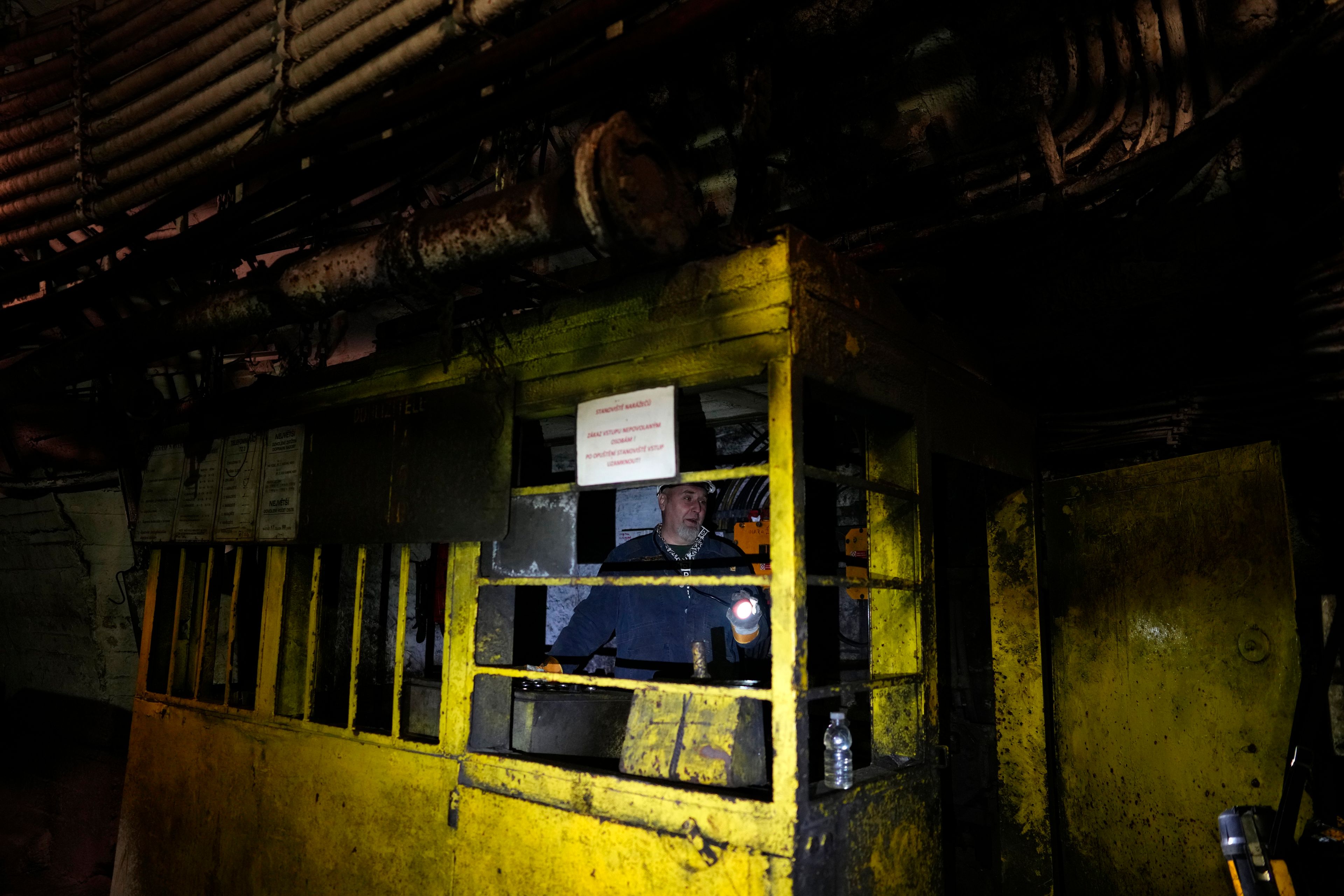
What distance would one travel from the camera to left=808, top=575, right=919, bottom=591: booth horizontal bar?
2625mm

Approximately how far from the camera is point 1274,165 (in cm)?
322

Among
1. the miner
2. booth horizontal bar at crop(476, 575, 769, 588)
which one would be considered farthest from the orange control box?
booth horizontal bar at crop(476, 575, 769, 588)

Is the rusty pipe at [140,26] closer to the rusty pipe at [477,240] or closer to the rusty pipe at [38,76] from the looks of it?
the rusty pipe at [38,76]

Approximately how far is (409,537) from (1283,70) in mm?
3794

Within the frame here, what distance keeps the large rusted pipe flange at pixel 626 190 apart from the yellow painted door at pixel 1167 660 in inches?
110

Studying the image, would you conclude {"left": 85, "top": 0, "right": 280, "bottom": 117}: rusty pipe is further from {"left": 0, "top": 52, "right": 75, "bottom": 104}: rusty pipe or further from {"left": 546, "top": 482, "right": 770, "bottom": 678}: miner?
{"left": 546, "top": 482, "right": 770, "bottom": 678}: miner

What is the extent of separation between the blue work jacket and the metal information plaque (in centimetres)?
133

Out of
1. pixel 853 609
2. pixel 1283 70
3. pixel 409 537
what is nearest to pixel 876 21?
pixel 1283 70

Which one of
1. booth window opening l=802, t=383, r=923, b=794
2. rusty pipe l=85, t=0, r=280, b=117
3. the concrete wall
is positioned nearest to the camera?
booth window opening l=802, t=383, r=923, b=794

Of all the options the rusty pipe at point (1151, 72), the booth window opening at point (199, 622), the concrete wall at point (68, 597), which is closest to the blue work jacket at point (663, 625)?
the booth window opening at point (199, 622)

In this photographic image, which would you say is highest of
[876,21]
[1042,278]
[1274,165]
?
[876,21]

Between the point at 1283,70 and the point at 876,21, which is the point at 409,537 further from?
the point at 1283,70

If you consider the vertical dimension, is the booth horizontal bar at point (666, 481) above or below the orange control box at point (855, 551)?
above

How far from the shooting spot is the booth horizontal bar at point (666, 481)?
8.47 ft
